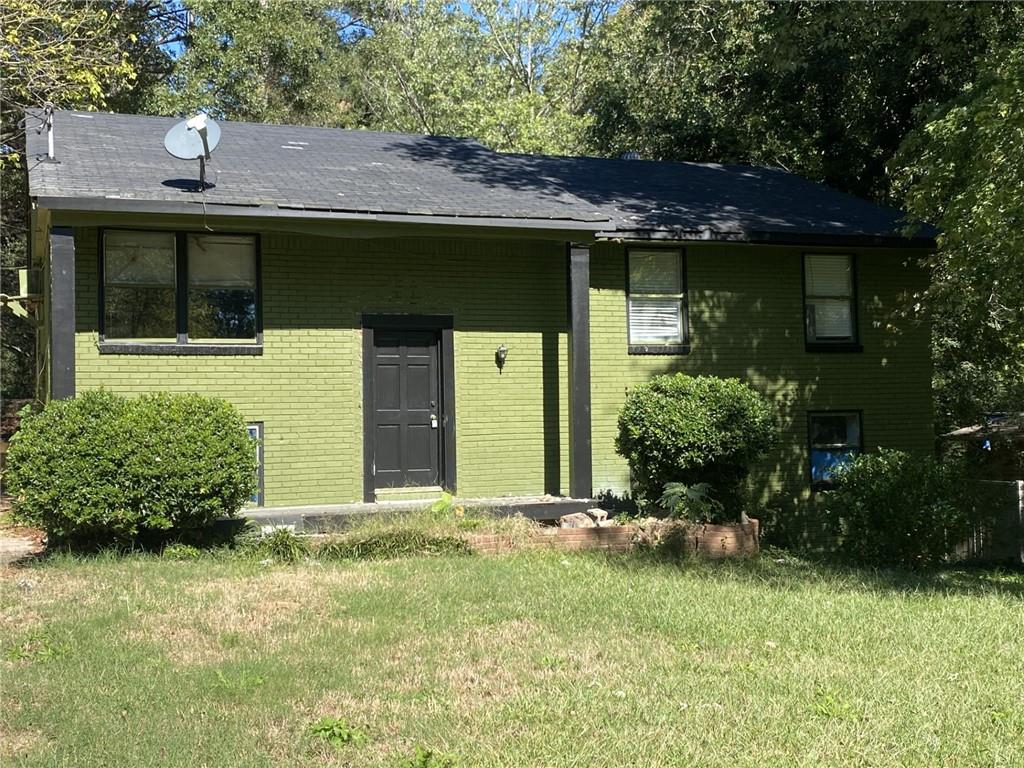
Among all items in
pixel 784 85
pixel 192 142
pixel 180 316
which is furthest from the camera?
pixel 784 85

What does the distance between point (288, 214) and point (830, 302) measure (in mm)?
8330

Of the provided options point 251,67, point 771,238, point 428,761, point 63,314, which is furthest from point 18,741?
point 251,67

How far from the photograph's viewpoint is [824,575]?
10016mm

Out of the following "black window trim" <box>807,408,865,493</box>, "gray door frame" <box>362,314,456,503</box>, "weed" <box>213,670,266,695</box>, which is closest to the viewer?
"weed" <box>213,670,266,695</box>

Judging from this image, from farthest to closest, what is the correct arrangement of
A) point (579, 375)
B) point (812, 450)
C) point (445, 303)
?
point (812, 450) < point (445, 303) < point (579, 375)

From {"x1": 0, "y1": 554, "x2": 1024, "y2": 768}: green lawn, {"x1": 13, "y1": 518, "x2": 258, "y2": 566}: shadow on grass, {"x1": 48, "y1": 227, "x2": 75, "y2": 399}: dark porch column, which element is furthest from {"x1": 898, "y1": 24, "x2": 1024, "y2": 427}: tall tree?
{"x1": 48, "y1": 227, "x2": 75, "y2": 399}: dark porch column

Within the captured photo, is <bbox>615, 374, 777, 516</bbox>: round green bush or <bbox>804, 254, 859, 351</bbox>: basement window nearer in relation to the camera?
<bbox>615, 374, 777, 516</bbox>: round green bush

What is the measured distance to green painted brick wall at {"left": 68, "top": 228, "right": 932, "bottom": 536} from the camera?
41.1 ft

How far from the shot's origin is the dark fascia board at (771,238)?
13.4m

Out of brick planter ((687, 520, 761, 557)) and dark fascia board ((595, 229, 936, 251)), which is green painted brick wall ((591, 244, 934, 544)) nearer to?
dark fascia board ((595, 229, 936, 251))

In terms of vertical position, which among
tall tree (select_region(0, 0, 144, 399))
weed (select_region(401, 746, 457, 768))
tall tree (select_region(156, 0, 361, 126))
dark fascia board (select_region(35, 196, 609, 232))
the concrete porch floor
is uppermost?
tall tree (select_region(156, 0, 361, 126))

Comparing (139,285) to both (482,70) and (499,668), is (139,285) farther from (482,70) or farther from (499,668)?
(482,70)

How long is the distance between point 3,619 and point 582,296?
772 centimetres

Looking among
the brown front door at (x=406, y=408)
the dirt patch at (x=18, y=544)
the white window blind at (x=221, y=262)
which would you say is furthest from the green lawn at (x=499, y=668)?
the white window blind at (x=221, y=262)
